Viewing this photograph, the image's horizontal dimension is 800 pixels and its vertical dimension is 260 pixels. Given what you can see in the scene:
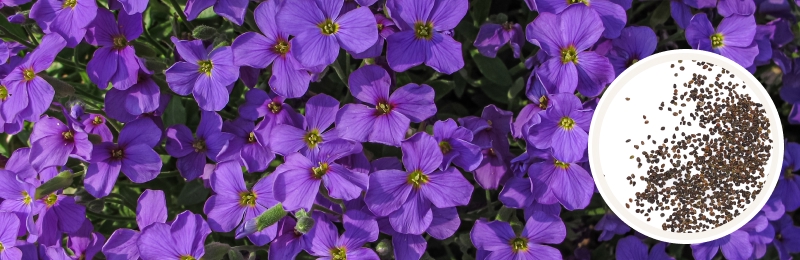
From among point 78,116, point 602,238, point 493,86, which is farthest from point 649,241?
point 78,116

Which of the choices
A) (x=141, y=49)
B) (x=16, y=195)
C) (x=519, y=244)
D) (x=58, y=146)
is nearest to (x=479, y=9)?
(x=519, y=244)

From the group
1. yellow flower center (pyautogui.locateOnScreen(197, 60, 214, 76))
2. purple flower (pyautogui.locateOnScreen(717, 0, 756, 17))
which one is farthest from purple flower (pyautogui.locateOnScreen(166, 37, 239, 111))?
purple flower (pyautogui.locateOnScreen(717, 0, 756, 17))

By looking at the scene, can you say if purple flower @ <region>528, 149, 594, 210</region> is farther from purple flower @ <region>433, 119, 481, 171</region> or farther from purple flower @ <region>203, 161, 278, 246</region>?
purple flower @ <region>203, 161, 278, 246</region>

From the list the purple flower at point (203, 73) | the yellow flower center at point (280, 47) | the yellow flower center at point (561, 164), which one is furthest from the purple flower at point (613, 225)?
the purple flower at point (203, 73)

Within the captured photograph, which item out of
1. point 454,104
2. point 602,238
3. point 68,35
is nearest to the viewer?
point 68,35

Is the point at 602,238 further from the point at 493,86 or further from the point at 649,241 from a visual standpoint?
the point at 493,86

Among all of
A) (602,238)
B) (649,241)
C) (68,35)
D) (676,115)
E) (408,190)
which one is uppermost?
(68,35)

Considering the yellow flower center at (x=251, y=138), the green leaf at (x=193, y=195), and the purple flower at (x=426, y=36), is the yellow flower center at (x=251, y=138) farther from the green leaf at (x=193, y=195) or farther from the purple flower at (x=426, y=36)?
the purple flower at (x=426, y=36)
